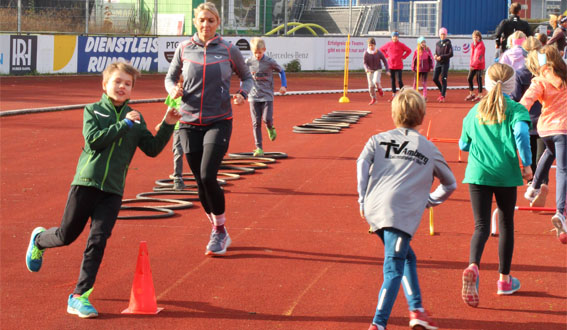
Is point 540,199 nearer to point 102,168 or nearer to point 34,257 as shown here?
point 102,168

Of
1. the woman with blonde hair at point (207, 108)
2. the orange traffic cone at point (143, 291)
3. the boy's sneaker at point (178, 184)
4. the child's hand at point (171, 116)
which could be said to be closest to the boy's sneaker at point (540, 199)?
the woman with blonde hair at point (207, 108)

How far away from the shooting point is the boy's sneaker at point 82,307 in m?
5.93

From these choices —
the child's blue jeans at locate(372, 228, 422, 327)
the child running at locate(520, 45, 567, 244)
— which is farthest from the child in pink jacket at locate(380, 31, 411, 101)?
the child's blue jeans at locate(372, 228, 422, 327)

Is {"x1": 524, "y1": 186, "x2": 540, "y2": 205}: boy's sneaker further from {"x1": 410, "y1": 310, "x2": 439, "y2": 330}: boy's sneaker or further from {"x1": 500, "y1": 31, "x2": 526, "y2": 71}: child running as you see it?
{"x1": 410, "y1": 310, "x2": 439, "y2": 330}: boy's sneaker

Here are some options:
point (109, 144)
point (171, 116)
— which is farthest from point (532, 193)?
point (109, 144)

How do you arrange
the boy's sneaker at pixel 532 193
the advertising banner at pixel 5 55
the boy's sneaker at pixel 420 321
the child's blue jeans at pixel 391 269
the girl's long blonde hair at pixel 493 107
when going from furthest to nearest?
the advertising banner at pixel 5 55 < the boy's sneaker at pixel 532 193 < the girl's long blonde hair at pixel 493 107 < the boy's sneaker at pixel 420 321 < the child's blue jeans at pixel 391 269

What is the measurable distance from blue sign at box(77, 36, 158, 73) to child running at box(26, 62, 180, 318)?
25034mm

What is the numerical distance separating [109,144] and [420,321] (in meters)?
2.50

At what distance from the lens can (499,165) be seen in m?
6.56

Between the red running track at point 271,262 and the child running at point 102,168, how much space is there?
43 centimetres

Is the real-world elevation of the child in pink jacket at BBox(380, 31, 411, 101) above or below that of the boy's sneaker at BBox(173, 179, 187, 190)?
above

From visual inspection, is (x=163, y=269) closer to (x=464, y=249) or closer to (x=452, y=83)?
(x=464, y=249)

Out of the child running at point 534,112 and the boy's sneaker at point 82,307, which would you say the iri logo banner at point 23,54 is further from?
the boy's sneaker at point 82,307

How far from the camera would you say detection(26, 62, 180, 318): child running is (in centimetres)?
600
